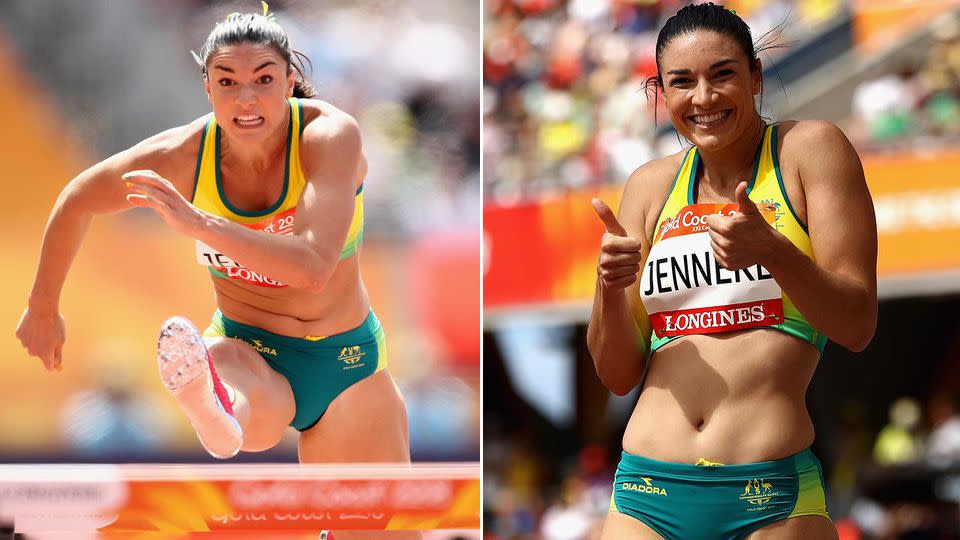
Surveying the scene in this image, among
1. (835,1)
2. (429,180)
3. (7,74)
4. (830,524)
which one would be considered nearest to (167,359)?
(830,524)

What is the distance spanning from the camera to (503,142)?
6.81 m

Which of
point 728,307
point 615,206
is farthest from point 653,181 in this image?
point 615,206

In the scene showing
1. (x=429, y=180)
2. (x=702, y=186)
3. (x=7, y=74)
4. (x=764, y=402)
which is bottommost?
(x=764, y=402)

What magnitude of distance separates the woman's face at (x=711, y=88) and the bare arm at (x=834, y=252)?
0.12 meters

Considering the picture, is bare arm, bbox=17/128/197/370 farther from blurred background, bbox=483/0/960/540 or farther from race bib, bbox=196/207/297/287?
blurred background, bbox=483/0/960/540

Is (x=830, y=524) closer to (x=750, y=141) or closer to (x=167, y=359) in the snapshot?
(x=750, y=141)

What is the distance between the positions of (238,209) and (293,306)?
1.07 feet

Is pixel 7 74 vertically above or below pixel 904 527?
above

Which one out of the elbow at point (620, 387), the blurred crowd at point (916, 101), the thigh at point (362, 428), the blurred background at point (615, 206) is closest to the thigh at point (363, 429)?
the thigh at point (362, 428)

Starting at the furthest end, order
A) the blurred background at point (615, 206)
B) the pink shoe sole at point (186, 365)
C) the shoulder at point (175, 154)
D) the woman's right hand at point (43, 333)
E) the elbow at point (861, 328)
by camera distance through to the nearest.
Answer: the blurred background at point (615, 206)
the woman's right hand at point (43, 333)
the shoulder at point (175, 154)
the pink shoe sole at point (186, 365)
the elbow at point (861, 328)

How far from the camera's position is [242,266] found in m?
3.15

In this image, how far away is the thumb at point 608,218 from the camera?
1.86 metres

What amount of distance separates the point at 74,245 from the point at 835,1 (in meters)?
5.33

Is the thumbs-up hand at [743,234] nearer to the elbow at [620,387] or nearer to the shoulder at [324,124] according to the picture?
the elbow at [620,387]
